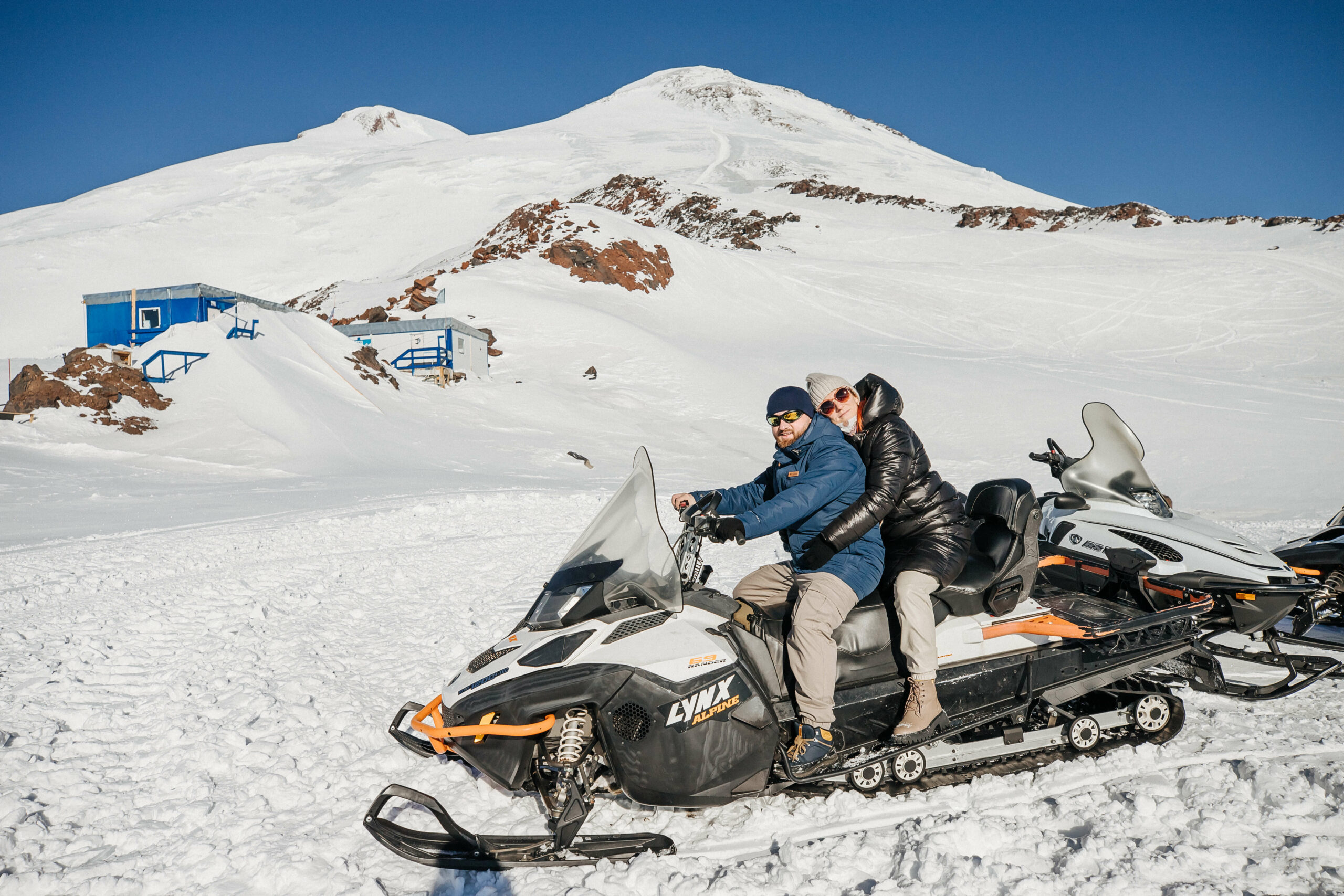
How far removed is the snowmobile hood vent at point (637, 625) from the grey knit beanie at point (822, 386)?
1.16 meters

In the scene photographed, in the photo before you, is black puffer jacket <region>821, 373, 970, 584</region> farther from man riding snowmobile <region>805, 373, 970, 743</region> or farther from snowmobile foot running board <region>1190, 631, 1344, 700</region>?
snowmobile foot running board <region>1190, 631, 1344, 700</region>

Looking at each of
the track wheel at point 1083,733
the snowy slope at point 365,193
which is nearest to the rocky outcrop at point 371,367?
the track wheel at point 1083,733

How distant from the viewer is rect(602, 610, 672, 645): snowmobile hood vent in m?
3.00

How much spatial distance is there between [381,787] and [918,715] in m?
2.24

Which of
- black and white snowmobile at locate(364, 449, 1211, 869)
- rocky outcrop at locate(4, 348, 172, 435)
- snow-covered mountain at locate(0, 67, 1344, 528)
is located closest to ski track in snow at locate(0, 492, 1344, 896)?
black and white snowmobile at locate(364, 449, 1211, 869)

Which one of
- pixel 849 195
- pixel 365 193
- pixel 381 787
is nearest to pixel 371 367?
pixel 381 787

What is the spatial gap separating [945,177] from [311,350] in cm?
6623

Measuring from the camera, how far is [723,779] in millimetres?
3023

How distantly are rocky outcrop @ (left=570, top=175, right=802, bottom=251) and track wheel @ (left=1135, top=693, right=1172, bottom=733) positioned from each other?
43030 millimetres

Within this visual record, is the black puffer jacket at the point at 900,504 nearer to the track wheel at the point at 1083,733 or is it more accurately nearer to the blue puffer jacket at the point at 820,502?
the blue puffer jacket at the point at 820,502

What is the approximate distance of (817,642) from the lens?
307cm

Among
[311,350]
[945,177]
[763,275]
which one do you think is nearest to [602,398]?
[311,350]

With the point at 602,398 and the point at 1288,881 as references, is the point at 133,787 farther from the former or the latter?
the point at 602,398

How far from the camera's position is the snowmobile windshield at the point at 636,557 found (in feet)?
10.1
